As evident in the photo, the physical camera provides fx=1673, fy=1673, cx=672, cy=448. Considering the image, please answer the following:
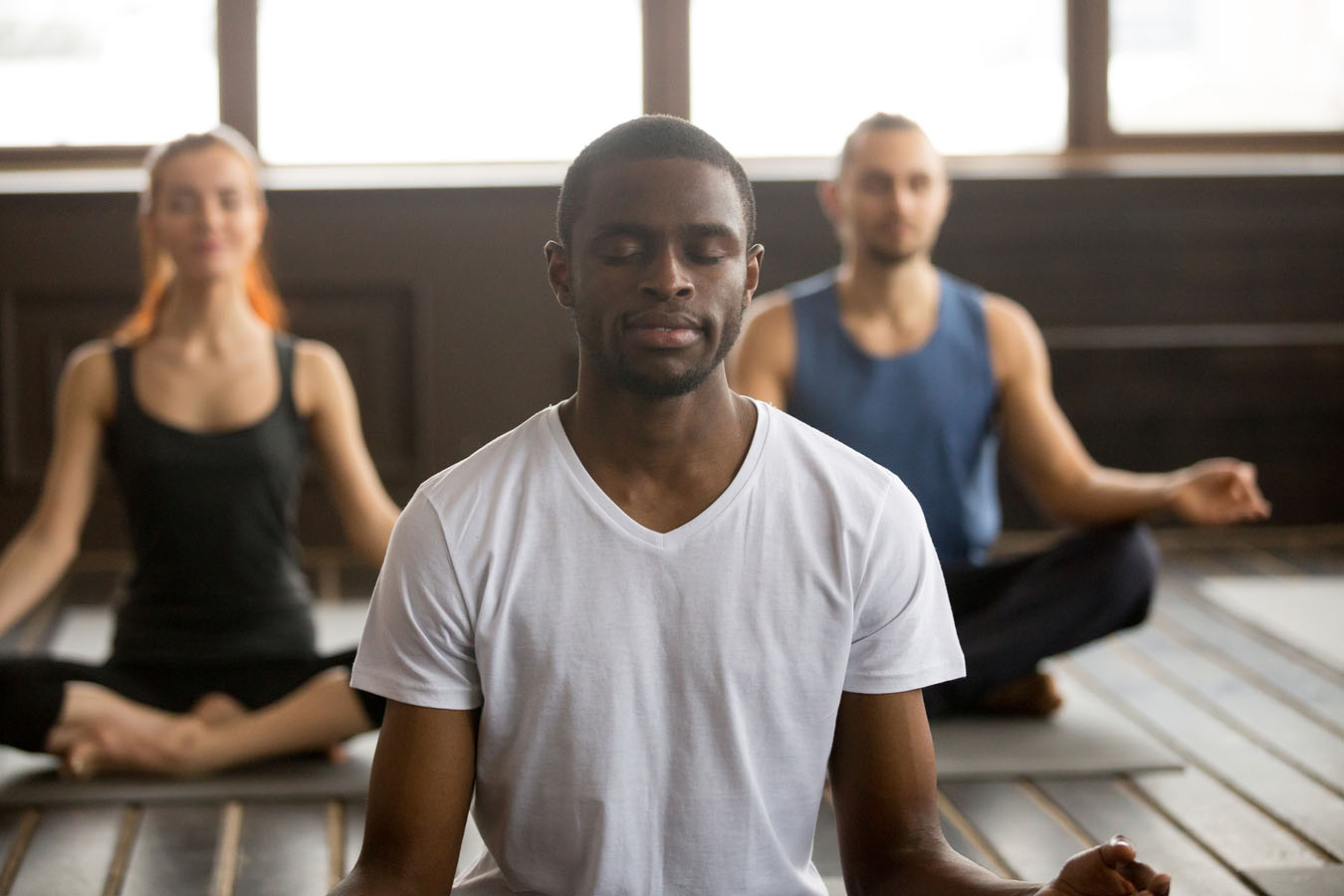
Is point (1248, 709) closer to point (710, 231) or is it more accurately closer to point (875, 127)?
point (875, 127)

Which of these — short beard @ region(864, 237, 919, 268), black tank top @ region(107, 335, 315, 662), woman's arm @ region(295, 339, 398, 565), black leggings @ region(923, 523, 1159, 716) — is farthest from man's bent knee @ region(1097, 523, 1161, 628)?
black tank top @ region(107, 335, 315, 662)

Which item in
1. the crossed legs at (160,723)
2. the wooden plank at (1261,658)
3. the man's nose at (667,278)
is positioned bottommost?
the wooden plank at (1261,658)

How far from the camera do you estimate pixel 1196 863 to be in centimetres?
196

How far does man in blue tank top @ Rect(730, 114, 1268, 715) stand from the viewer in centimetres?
253

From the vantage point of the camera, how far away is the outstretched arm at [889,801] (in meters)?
1.13

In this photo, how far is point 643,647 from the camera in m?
1.12

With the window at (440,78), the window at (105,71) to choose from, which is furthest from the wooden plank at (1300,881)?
the window at (105,71)

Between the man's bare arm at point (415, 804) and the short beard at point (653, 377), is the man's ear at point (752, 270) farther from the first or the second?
the man's bare arm at point (415, 804)

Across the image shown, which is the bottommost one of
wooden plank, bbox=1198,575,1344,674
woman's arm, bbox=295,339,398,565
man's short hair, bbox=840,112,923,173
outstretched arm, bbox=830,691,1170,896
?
wooden plank, bbox=1198,575,1344,674

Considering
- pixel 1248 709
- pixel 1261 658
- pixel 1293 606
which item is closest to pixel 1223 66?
pixel 1293 606

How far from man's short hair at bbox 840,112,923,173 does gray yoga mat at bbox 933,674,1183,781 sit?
88 centimetres

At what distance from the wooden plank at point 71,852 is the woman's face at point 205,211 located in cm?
76

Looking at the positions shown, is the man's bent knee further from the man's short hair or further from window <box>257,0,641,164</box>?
window <box>257,0,641,164</box>

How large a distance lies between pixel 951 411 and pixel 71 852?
1.39 meters
